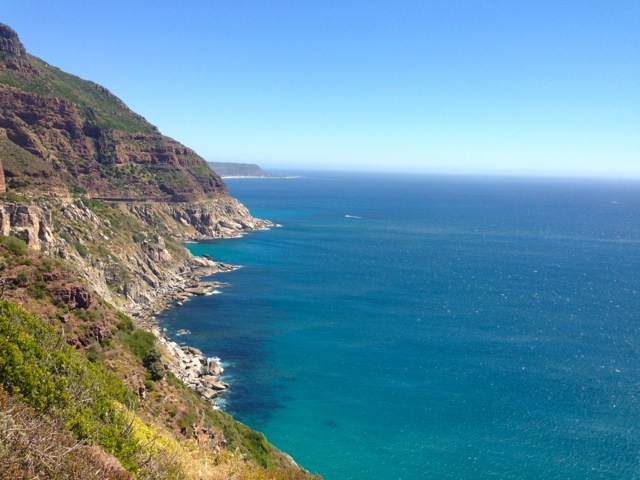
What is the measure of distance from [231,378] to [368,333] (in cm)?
2632

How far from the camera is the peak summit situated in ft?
436

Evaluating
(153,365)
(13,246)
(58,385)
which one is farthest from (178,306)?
(58,385)

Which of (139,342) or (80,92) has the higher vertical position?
(80,92)

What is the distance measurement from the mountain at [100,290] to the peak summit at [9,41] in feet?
1.17

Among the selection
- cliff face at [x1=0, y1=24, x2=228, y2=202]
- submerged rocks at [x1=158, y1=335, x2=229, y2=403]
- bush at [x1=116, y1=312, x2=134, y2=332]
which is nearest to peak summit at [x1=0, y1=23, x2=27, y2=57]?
cliff face at [x1=0, y1=24, x2=228, y2=202]

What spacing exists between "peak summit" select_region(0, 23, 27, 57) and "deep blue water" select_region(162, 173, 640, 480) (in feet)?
268

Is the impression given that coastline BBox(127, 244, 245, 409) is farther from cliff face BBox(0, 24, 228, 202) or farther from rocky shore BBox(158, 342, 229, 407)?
cliff face BBox(0, 24, 228, 202)

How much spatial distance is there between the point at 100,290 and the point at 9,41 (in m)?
96.8

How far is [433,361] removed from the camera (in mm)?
71500

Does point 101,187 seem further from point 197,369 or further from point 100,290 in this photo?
point 197,369

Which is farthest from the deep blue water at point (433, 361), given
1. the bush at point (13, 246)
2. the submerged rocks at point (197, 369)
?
the bush at point (13, 246)

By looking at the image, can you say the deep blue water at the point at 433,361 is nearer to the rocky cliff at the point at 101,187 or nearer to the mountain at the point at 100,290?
the mountain at the point at 100,290

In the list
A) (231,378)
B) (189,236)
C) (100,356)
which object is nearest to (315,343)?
(231,378)

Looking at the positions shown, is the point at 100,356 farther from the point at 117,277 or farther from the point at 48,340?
the point at 117,277
